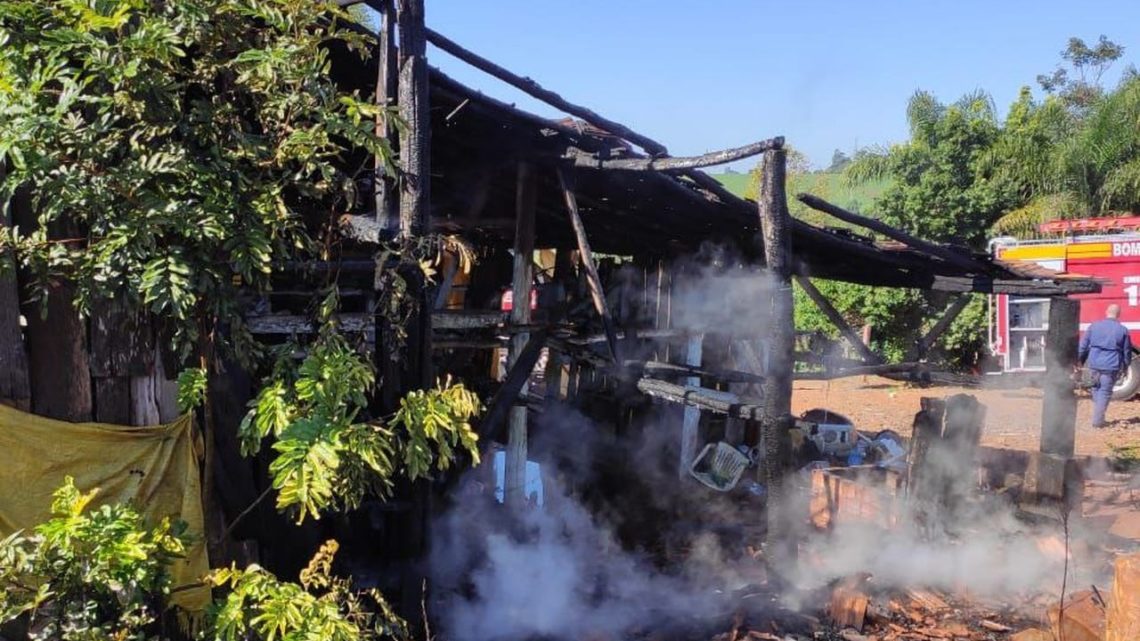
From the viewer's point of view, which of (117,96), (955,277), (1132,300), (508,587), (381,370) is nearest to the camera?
(117,96)

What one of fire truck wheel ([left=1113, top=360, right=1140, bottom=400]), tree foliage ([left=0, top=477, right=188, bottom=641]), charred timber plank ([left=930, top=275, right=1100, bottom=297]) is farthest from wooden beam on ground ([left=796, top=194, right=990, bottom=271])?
fire truck wheel ([left=1113, top=360, right=1140, bottom=400])

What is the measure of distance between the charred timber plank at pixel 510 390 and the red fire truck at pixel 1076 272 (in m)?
11.5

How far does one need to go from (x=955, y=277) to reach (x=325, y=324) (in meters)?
5.66

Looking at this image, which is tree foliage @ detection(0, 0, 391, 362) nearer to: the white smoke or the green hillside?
the white smoke

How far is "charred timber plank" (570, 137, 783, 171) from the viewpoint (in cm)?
440

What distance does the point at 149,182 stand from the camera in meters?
3.62

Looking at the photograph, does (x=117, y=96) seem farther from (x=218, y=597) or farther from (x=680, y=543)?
(x=680, y=543)

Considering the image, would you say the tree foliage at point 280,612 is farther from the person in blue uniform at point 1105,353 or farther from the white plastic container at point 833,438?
the person in blue uniform at point 1105,353

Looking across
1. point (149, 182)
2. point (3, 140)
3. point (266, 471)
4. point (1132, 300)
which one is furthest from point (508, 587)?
point (1132, 300)

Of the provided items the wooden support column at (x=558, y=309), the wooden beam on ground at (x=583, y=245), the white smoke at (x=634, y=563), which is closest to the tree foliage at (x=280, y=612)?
the white smoke at (x=634, y=563)

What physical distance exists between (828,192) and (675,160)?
32809 millimetres

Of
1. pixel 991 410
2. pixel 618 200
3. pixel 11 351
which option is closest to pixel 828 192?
pixel 991 410

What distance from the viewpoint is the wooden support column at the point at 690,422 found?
9.49 meters

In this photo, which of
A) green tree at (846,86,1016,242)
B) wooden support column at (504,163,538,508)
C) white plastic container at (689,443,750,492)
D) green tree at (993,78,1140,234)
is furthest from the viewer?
green tree at (846,86,1016,242)
